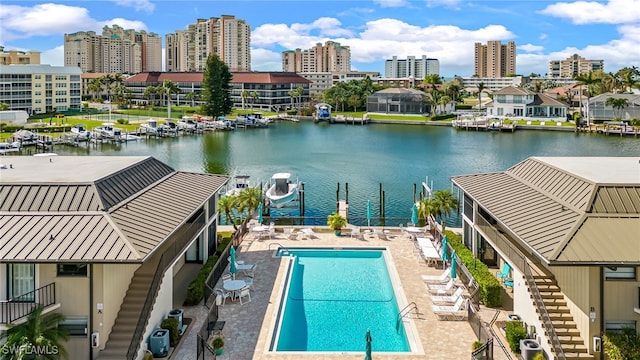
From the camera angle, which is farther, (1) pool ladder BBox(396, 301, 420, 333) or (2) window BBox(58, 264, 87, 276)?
(1) pool ladder BBox(396, 301, 420, 333)

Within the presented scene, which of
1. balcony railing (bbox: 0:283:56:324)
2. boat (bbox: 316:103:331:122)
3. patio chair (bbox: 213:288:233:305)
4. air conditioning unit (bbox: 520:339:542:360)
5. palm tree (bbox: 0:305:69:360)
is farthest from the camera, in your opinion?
boat (bbox: 316:103:331:122)

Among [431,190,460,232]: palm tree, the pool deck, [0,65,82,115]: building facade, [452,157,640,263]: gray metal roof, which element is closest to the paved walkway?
the pool deck

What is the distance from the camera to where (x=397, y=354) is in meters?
17.8

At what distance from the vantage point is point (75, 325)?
54.2 feet

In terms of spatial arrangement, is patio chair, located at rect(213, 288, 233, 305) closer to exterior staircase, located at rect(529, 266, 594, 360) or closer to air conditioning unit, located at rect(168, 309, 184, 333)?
air conditioning unit, located at rect(168, 309, 184, 333)

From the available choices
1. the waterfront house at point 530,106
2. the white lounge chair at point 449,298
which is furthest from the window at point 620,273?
the waterfront house at point 530,106

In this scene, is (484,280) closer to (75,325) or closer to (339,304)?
(339,304)

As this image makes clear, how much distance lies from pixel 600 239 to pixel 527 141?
85.6 m

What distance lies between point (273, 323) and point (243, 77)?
470ft

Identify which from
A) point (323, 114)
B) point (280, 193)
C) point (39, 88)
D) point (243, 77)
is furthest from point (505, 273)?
point (243, 77)

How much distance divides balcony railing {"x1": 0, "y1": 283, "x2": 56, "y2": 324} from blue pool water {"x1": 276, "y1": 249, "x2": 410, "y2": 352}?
724 cm

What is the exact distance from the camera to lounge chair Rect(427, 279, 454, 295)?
22.6 metres

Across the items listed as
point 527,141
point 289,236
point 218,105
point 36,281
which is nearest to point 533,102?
point 527,141

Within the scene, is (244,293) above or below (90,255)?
below
